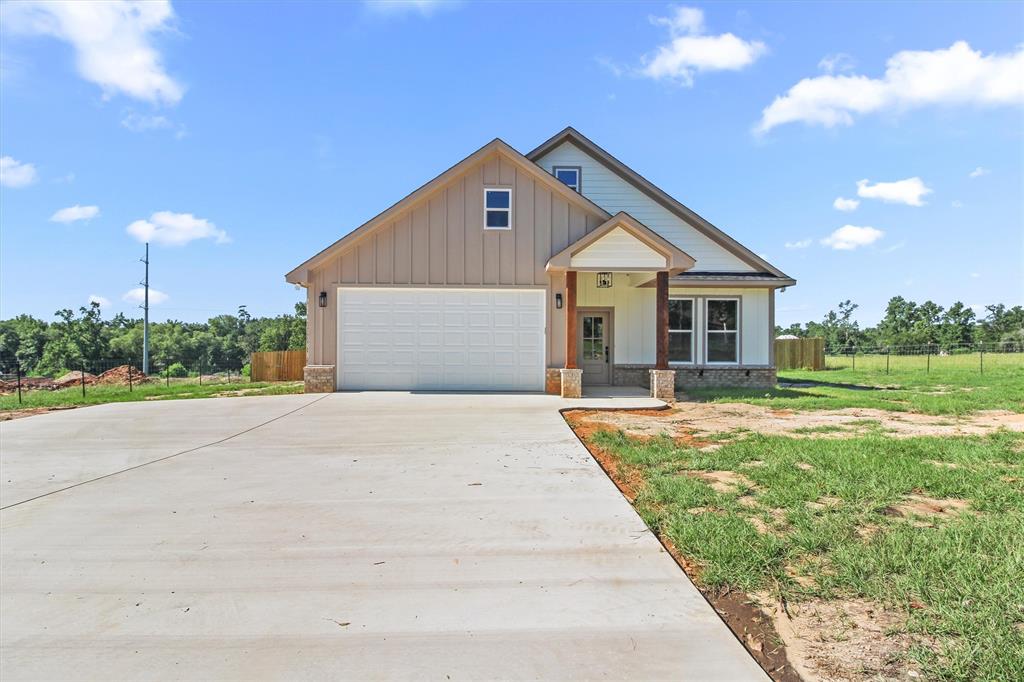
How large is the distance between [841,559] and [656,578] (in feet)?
3.93

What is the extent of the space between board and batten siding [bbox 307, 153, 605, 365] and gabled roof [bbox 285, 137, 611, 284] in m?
0.14

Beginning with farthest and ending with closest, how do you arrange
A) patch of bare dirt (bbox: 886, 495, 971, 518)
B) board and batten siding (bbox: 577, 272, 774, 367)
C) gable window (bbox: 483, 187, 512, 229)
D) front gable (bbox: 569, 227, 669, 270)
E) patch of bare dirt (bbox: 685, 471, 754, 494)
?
board and batten siding (bbox: 577, 272, 774, 367) → gable window (bbox: 483, 187, 512, 229) → front gable (bbox: 569, 227, 669, 270) → patch of bare dirt (bbox: 685, 471, 754, 494) → patch of bare dirt (bbox: 886, 495, 971, 518)

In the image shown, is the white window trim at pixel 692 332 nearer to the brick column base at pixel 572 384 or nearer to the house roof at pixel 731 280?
the house roof at pixel 731 280

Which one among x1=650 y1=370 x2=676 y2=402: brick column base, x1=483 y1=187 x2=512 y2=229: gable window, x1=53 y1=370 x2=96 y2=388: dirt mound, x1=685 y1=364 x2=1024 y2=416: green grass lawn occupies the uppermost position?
x1=483 y1=187 x2=512 y2=229: gable window

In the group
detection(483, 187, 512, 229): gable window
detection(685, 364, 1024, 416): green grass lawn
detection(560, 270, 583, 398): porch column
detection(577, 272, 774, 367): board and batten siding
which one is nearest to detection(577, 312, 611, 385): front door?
detection(577, 272, 774, 367): board and batten siding

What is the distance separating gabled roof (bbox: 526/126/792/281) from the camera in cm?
1528

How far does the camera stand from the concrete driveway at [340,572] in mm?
2592

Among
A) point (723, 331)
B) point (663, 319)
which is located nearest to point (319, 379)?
point (663, 319)

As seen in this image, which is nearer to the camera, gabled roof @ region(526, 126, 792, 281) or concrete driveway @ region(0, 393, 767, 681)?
concrete driveway @ region(0, 393, 767, 681)

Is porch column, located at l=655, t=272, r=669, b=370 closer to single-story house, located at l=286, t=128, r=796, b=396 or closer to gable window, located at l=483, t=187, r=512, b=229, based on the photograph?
single-story house, located at l=286, t=128, r=796, b=396

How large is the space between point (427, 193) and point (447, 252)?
157cm

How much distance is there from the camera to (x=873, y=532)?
12.3 feet

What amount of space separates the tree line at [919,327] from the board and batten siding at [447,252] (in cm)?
4919

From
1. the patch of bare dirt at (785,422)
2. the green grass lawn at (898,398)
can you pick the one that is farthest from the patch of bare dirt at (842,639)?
the green grass lawn at (898,398)
